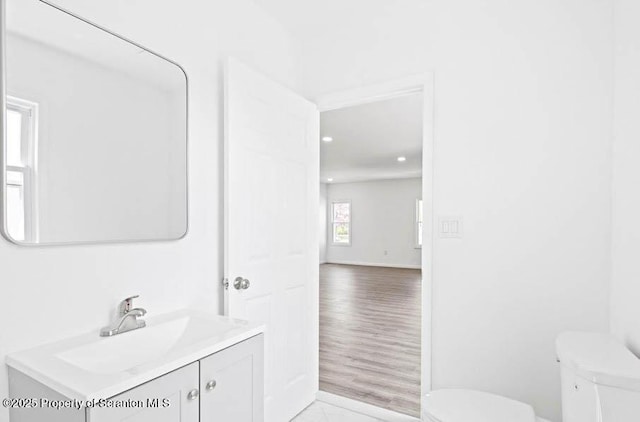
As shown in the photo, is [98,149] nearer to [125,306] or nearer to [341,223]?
[125,306]

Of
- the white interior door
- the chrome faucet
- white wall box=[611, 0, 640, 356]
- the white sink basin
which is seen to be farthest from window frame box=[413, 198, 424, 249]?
the chrome faucet

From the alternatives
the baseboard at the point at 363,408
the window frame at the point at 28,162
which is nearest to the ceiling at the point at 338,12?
the window frame at the point at 28,162

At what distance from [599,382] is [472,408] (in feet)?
1.68

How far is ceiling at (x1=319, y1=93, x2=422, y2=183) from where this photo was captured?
3957mm

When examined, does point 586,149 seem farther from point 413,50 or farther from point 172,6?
point 172,6

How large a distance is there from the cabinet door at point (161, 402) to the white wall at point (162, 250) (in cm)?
46

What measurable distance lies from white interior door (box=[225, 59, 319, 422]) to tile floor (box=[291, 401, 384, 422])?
2.1 inches

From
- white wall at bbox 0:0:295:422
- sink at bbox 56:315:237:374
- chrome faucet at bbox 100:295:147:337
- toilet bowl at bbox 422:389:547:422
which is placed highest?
white wall at bbox 0:0:295:422

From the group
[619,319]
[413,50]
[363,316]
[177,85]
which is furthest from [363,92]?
[363,316]

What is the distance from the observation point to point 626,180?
150cm

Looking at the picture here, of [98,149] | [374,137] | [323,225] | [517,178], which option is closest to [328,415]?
[517,178]

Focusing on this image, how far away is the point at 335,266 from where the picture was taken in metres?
10.3

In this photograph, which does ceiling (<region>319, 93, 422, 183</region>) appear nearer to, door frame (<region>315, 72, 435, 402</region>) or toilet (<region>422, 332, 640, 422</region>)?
door frame (<region>315, 72, 435, 402</region>)

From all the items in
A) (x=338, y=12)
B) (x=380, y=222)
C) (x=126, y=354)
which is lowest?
(x=126, y=354)
